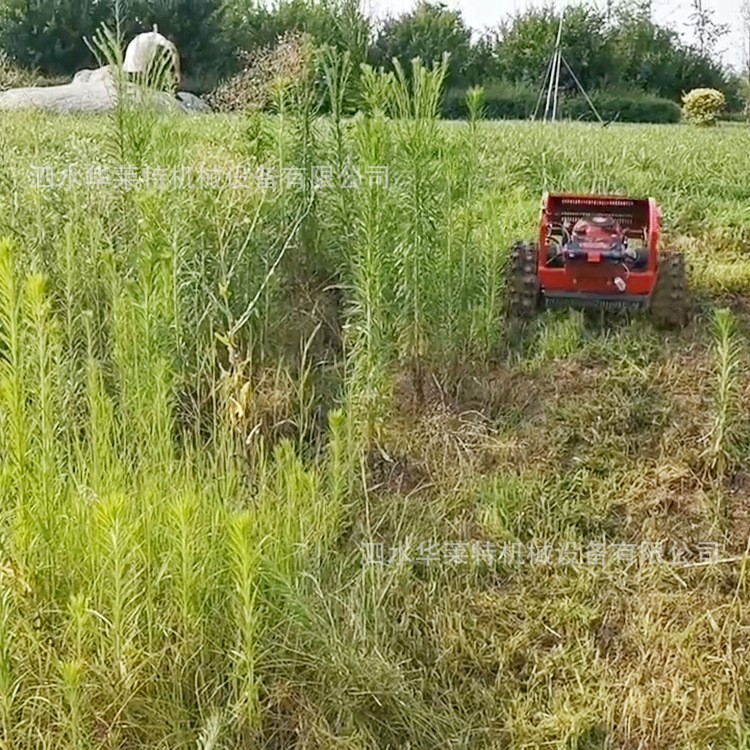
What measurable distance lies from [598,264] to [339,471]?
1098mm

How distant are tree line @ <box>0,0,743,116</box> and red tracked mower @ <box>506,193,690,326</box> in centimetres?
486

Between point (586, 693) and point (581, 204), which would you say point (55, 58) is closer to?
point (581, 204)

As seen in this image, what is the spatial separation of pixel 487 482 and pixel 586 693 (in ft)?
1.92

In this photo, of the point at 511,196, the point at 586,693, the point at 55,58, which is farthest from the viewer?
the point at 55,58

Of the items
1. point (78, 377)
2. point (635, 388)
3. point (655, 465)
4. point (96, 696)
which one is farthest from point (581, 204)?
point (96, 696)

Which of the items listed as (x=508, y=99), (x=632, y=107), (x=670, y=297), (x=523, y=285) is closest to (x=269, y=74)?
(x=523, y=285)

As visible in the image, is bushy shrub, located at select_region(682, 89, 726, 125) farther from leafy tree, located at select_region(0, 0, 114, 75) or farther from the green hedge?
leafy tree, located at select_region(0, 0, 114, 75)

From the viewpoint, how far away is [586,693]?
165cm

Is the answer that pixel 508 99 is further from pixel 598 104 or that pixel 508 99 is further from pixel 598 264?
pixel 598 264

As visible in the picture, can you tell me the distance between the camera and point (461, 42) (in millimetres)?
12547

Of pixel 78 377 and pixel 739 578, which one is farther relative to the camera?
pixel 78 377

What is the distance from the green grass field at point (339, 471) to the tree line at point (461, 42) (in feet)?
16.5

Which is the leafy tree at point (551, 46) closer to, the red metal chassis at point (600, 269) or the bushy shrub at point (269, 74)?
the red metal chassis at point (600, 269)

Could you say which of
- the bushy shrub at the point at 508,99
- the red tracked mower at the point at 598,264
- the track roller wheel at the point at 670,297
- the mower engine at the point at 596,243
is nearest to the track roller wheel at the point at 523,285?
the red tracked mower at the point at 598,264
